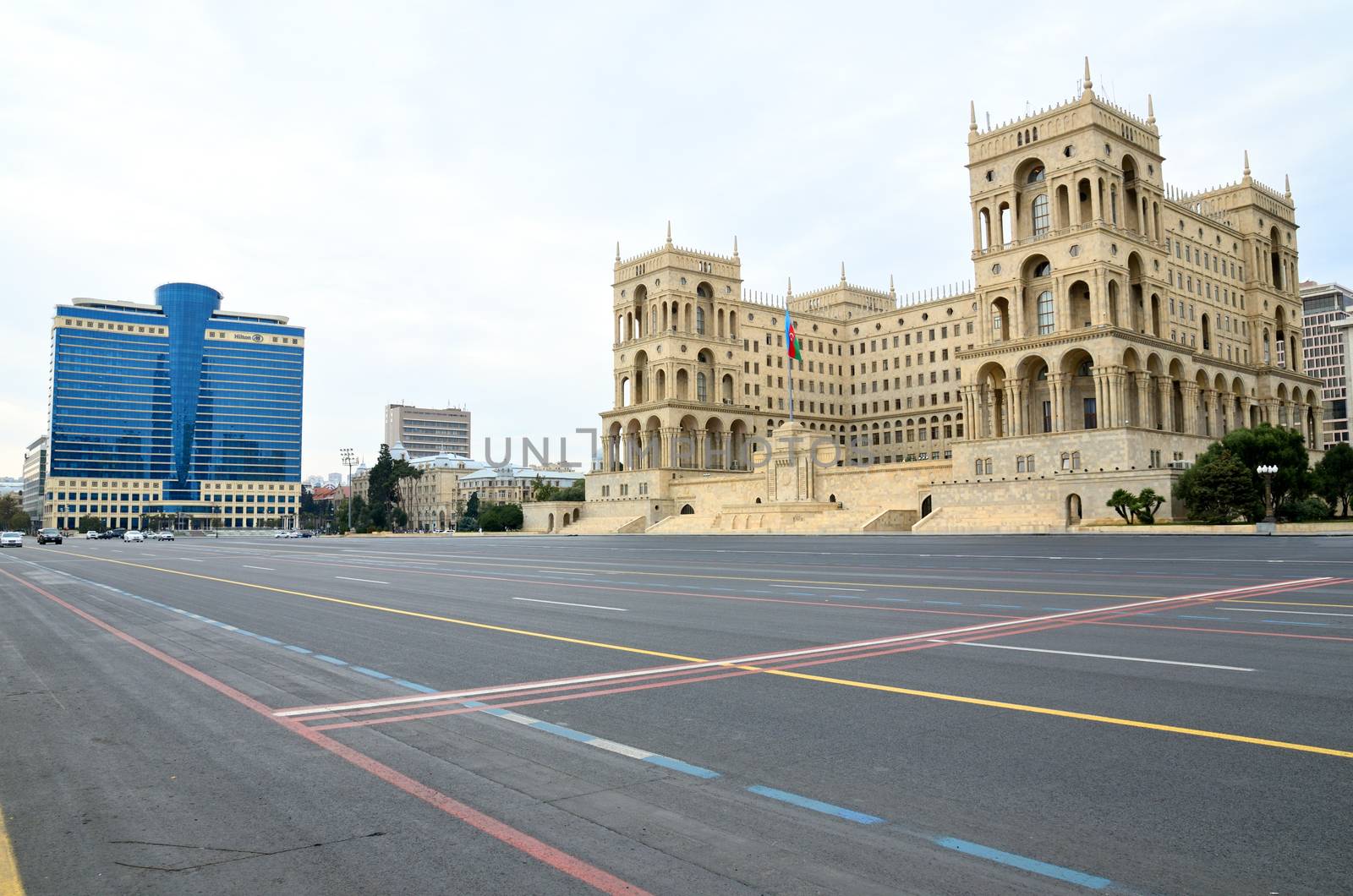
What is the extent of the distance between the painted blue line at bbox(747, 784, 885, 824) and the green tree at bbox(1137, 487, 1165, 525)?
5825 cm

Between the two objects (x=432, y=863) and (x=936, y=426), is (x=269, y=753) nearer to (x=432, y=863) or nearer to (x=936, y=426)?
(x=432, y=863)

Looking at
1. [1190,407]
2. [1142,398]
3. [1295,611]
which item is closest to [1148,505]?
[1142,398]

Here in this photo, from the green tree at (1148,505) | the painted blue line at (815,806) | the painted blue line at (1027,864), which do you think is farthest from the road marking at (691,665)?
the green tree at (1148,505)

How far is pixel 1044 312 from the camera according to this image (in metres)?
74.6

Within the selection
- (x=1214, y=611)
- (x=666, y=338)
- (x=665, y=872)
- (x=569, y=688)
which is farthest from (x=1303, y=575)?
(x=666, y=338)

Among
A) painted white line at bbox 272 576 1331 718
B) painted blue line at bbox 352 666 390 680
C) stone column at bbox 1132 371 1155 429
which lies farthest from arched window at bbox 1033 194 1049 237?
painted blue line at bbox 352 666 390 680

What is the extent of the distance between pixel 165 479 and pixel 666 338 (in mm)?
134501

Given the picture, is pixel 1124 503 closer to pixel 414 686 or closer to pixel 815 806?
pixel 414 686

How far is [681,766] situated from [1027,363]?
2864 inches

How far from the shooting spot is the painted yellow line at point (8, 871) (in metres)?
4.81

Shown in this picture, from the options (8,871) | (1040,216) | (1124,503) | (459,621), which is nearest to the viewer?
(8,871)

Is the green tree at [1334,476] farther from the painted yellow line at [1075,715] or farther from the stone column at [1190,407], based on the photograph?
the painted yellow line at [1075,715]

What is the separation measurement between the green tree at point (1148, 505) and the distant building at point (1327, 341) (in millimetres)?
118658

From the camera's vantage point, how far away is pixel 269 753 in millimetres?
7355
